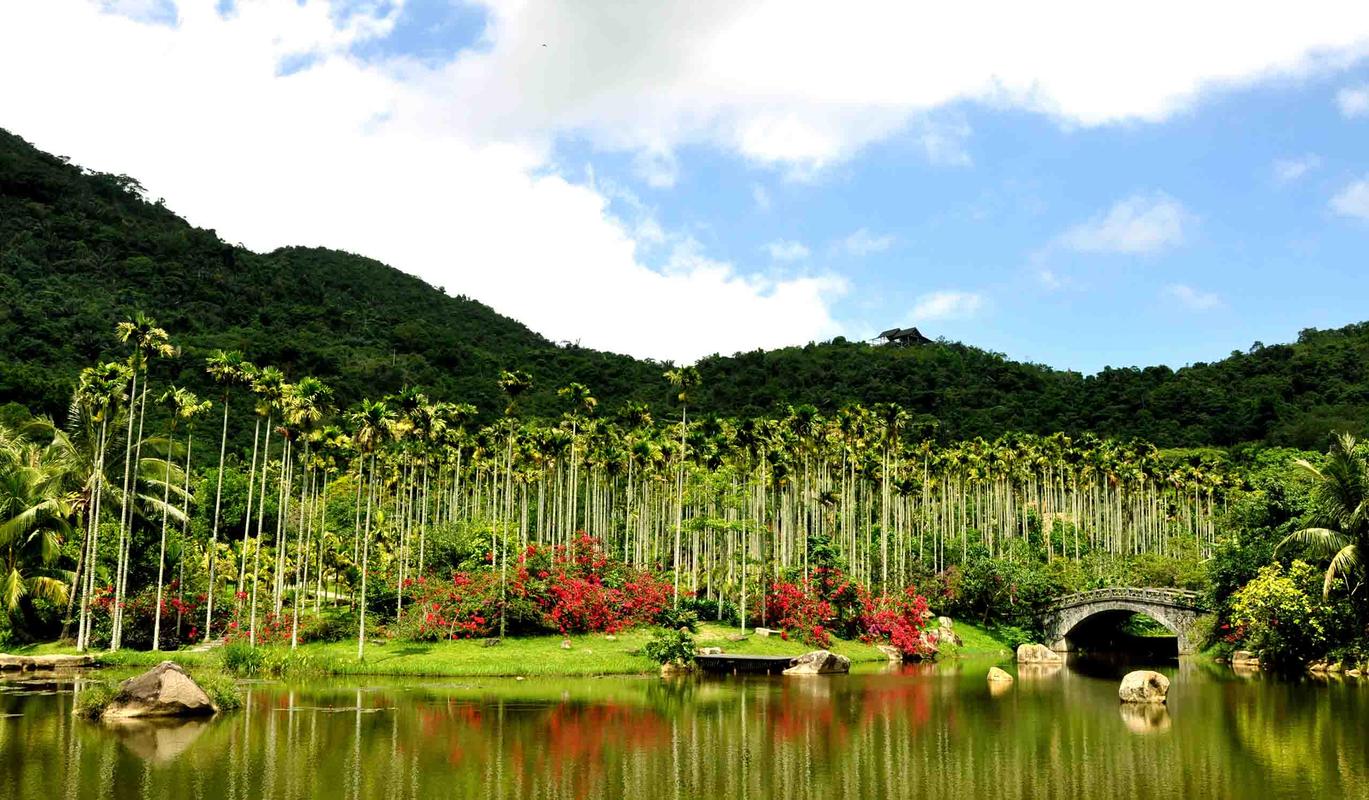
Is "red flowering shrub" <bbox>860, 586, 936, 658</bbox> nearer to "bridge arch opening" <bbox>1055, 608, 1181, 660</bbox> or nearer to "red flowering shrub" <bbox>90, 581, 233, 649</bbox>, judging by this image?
"bridge arch opening" <bbox>1055, 608, 1181, 660</bbox>

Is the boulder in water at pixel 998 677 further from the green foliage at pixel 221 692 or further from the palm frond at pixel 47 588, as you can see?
the palm frond at pixel 47 588

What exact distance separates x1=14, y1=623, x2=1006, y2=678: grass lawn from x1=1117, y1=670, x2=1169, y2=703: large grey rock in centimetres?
2336

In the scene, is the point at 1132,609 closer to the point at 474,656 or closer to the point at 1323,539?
the point at 1323,539

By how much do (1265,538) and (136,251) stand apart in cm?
16010

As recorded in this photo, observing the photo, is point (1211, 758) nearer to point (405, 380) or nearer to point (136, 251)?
point (405, 380)

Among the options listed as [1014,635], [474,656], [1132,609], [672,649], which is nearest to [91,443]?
[474,656]

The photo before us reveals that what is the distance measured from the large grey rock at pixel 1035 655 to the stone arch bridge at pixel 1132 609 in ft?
20.0

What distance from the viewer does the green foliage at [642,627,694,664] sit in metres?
56.2

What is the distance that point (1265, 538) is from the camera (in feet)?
200

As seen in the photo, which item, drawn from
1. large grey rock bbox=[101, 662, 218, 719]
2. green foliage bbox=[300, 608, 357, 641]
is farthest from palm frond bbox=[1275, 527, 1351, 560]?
green foliage bbox=[300, 608, 357, 641]

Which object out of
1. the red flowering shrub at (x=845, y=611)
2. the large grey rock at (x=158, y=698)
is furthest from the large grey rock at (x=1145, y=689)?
the large grey rock at (x=158, y=698)

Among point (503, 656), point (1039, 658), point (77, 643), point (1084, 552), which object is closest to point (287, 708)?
point (503, 656)

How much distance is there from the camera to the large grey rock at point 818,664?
5762cm

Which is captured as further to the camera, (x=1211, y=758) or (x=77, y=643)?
(x=77, y=643)
